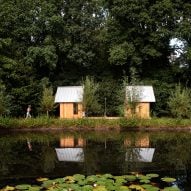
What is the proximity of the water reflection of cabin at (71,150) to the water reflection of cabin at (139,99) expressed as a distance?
408 inches

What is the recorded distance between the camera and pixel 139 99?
4166 cm

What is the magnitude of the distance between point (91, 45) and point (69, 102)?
336 inches

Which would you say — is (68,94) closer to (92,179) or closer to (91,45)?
(91,45)

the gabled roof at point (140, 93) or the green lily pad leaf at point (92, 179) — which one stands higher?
the gabled roof at point (140, 93)

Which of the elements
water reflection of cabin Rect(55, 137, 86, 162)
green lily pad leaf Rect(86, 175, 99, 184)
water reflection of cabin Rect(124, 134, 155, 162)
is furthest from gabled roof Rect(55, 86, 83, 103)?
green lily pad leaf Rect(86, 175, 99, 184)

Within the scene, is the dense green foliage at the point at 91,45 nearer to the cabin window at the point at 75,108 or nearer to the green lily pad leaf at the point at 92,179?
the cabin window at the point at 75,108

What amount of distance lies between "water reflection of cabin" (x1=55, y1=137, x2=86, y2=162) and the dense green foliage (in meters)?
13.5

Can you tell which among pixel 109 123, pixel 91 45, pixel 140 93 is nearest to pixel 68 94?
pixel 91 45

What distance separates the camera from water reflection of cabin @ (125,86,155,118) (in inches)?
1626

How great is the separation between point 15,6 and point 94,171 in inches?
1307

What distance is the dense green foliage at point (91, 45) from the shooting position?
45562mm

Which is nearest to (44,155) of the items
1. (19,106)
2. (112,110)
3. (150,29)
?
(19,106)

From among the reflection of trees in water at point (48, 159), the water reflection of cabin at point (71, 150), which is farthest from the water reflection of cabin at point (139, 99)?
the reflection of trees in water at point (48, 159)

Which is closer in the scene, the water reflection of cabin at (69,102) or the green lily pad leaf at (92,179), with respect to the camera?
the green lily pad leaf at (92,179)
